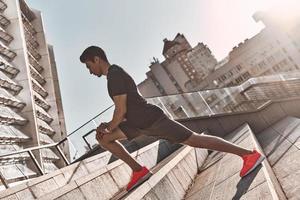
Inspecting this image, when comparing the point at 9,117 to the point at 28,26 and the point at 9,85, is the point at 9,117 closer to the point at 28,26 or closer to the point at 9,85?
the point at 9,85

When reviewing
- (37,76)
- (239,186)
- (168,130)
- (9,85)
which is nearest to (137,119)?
(168,130)

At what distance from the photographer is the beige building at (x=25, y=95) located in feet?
74.8


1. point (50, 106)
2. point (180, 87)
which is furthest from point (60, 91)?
point (180, 87)

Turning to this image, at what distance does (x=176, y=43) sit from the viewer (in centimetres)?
9681

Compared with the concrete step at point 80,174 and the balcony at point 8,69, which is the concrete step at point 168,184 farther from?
A: the balcony at point 8,69

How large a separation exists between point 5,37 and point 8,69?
4.54 m

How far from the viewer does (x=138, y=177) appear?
4344mm

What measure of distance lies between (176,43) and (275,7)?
29.1 m

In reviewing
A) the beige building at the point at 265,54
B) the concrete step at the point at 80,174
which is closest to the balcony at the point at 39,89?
the concrete step at the point at 80,174

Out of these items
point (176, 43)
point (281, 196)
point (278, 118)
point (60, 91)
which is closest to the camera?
point (281, 196)

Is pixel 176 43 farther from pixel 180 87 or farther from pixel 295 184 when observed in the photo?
pixel 295 184

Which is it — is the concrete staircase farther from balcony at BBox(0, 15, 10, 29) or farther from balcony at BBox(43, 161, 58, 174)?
balcony at BBox(0, 15, 10, 29)

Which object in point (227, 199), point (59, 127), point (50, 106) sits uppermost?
point (50, 106)

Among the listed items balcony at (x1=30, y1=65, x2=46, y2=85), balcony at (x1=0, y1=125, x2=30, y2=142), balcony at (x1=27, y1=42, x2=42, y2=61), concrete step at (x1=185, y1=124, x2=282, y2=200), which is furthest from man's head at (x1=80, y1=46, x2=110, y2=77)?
balcony at (x1=27, y1=42, x2=42, y2=61)
